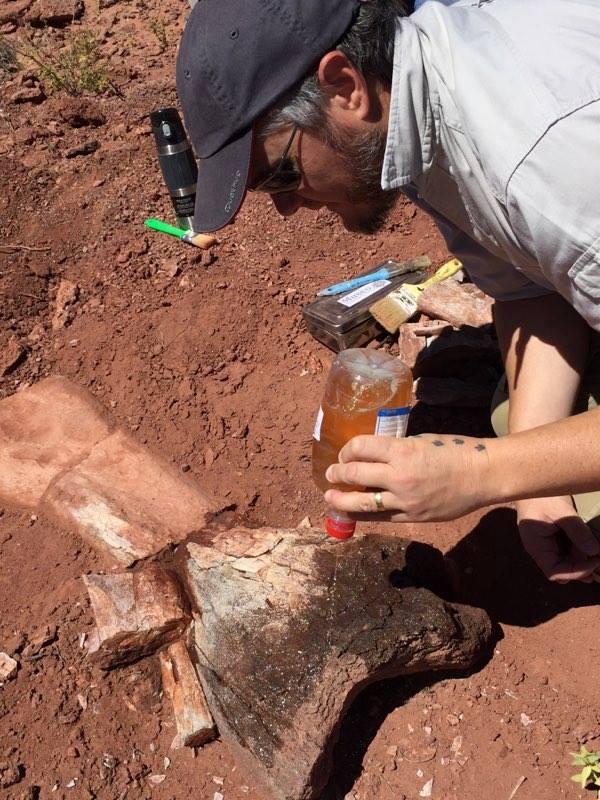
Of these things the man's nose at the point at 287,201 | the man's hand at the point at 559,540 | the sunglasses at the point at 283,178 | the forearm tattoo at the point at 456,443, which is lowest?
the man's hand at the point at 559,540

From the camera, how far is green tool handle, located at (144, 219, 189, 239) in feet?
12.1

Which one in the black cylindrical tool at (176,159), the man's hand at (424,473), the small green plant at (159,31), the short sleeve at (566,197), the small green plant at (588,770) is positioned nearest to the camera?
the short sleeve at (566,197)

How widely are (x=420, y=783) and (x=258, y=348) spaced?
71.7 inches

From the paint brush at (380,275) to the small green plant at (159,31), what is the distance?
9.05 feet

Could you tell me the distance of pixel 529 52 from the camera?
5.27ft

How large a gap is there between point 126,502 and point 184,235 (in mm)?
1596

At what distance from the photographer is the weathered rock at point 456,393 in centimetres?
286

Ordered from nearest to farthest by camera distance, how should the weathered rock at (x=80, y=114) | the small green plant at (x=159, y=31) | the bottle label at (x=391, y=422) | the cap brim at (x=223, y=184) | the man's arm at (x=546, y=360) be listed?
1. the cap brim at (x=223, y=184)
2. the bottle label at (x=391, y=422)
3. the man's arm at (x=546, y=360)
4. the weathered rock at (x=80, y=114)
5. the small green plant at (x=159, y=31)

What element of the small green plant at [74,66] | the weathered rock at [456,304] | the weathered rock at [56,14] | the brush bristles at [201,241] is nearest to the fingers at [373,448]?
the weathered rock at [456,304]

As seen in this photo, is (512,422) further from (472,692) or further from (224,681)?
(224,681)

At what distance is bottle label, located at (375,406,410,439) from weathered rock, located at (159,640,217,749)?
86 cm

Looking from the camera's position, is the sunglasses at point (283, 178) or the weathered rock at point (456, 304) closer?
the sunglasses at point (283, 178)

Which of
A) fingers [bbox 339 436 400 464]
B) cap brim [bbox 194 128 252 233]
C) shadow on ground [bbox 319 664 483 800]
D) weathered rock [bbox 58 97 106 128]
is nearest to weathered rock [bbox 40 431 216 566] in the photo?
shadow on ground [bbox 319 664 483 800]

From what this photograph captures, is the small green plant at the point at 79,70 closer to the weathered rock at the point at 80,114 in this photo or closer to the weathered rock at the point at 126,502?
the weathered rock at the point at 80,114
